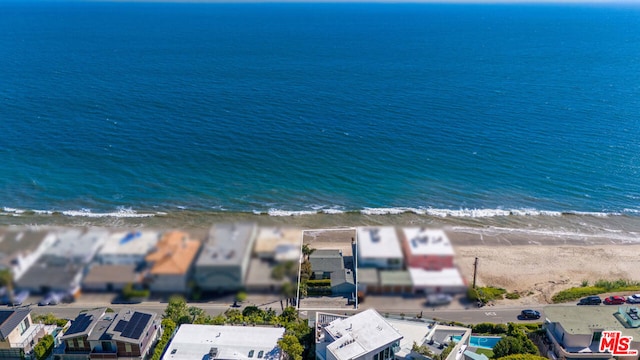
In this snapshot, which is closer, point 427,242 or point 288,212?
point 427,242

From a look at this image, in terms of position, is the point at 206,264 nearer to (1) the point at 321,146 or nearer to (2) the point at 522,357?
(2) the point at 522,357

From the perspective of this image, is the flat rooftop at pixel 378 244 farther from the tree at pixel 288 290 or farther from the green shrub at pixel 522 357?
the green shrub at pixel 522 357

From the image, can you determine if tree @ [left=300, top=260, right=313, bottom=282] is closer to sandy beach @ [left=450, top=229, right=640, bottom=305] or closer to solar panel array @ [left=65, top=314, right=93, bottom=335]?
sandy beach @ [left=450, top=229, right=640, bottom=305]

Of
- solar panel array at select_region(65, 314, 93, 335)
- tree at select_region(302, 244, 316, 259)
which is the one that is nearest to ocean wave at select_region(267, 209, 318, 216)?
tree at select_region(302, 244, 316, 259)

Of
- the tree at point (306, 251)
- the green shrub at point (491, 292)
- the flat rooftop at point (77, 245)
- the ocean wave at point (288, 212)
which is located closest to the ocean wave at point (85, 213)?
the flat rooftop at point (77, 245)

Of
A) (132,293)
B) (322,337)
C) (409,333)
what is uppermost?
(132,293)

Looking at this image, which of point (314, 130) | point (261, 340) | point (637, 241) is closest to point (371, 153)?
point (314, 130)

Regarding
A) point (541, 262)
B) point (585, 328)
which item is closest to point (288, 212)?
point (541, 262)
